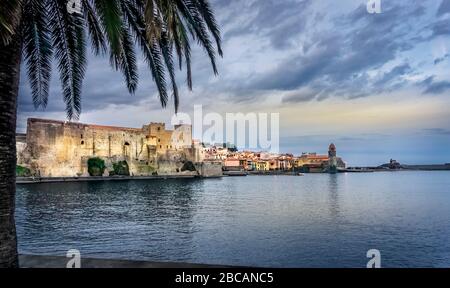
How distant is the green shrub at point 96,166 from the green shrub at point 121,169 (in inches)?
119

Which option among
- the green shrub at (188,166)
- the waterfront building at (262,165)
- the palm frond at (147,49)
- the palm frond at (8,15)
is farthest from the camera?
the waterfront building at (262,165)

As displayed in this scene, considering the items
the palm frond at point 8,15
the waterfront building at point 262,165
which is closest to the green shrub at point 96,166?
the palm frond at point 8,15

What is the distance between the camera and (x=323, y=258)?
45.8 feet

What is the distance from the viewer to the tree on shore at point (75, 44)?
11.9 ft

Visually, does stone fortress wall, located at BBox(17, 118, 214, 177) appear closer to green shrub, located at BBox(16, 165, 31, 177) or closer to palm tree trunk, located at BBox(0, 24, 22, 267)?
Result: green shrub, located at BBox(16, 165, 31, 177)

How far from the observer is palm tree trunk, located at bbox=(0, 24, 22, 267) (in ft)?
11.9

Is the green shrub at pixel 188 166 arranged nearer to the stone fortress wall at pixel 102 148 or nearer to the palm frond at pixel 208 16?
the stone fortress wall at pixel 102 148

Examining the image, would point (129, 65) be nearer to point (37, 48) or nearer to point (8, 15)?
point (37, 48)

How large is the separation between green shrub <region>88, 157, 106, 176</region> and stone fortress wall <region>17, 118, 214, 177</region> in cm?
89

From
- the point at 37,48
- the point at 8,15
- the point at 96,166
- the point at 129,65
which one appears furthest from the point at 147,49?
the point at 96,166
